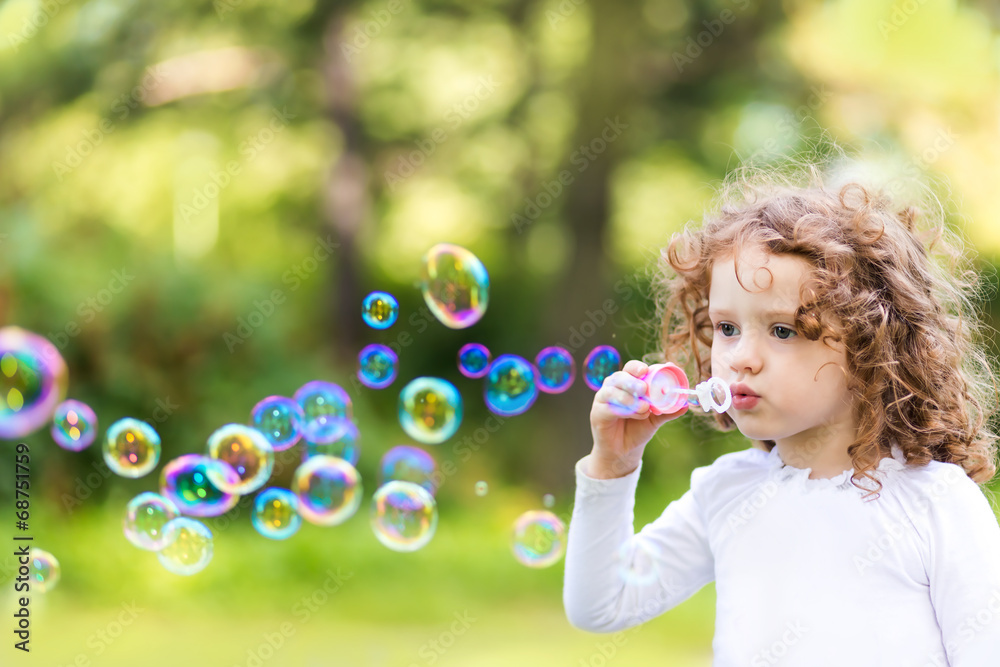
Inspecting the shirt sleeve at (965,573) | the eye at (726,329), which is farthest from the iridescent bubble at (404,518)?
the shirt sleeve at (965,573)

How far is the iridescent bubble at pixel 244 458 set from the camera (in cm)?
270

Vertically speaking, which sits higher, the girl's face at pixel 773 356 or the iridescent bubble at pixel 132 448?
the girl's face at pixel 773 356

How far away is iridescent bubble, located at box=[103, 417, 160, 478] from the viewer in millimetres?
2750

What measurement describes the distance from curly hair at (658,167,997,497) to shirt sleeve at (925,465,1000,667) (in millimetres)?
104

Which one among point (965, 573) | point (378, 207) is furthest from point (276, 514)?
point (378, 207)

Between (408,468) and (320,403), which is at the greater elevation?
(320,403)

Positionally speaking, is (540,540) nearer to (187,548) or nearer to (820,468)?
(187,548)

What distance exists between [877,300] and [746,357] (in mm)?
273

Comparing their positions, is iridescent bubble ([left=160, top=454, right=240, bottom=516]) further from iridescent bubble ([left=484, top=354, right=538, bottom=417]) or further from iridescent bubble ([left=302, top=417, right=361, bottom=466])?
iridescent bubble ([left=484, top=354, right=538, bottom=417])

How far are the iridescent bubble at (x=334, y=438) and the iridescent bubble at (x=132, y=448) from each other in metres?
0.43

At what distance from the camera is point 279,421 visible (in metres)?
2.85

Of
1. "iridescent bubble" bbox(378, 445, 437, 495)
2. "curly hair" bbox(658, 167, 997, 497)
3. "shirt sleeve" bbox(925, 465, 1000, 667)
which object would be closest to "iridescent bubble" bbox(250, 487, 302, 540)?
"iridescent bubble" bbox(378, 445, 437, 495)

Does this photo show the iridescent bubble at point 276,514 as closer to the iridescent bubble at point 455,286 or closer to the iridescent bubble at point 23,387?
the iridescent bubble at point 455,286

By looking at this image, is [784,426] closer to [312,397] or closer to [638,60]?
[312,397]
